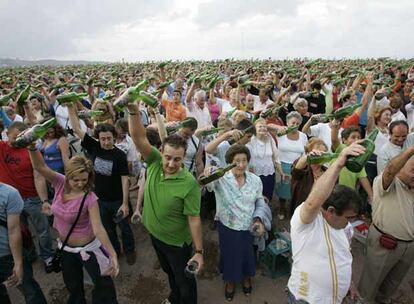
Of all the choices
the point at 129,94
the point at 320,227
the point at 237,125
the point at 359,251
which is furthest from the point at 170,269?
the point at 359,251

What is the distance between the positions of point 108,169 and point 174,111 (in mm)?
2928

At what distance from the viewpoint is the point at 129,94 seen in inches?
80.5

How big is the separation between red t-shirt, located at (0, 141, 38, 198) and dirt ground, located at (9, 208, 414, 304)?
1.32m

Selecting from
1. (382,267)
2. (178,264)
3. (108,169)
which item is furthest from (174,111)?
(382,267)

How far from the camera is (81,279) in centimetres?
287

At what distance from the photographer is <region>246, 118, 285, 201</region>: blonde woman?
4.29 meters

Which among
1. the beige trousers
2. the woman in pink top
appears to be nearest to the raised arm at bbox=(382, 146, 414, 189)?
the beige trousers

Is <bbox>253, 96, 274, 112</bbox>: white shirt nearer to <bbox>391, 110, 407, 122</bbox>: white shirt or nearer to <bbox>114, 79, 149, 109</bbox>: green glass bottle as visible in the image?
<bbox>391, 110, 407, 122</bbox>: white shirt

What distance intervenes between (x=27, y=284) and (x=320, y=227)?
2.95m

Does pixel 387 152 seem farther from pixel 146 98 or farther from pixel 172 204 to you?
pixel 146 98

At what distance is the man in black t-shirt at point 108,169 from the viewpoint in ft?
11.5

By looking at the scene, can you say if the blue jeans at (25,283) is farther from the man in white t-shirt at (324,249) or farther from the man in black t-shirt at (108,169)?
the man in white t-shirt at (324,249)

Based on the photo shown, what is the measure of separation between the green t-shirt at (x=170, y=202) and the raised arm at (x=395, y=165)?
1.77 meters

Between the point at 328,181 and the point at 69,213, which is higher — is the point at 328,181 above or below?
above
